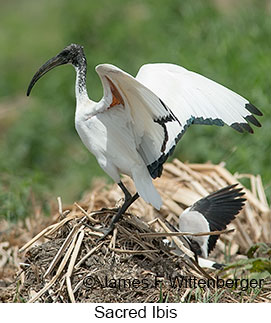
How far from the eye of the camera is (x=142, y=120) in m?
3.58

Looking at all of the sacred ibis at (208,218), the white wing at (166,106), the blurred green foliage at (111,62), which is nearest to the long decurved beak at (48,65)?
the white wing at (166,106)

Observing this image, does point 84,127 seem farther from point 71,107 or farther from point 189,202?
point 71,107

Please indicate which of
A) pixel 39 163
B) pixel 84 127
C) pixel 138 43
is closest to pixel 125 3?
pixel 138 43

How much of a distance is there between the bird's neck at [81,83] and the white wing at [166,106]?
27cm

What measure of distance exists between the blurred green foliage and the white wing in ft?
5.88

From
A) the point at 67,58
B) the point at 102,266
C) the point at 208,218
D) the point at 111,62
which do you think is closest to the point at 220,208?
the point at 208,218

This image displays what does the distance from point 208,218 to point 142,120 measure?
101cm

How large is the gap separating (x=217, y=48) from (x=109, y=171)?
5.48 metres

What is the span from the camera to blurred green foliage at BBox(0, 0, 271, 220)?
6527 mm

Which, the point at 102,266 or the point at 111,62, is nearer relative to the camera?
the point at 102,266

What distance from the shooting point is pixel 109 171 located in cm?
378

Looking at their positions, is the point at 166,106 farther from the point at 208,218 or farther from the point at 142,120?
the point at 208,218

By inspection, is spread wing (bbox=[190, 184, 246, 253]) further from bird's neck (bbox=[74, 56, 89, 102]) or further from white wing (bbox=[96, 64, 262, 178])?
bird's neck (bbox=[74, 56, 89, 102])

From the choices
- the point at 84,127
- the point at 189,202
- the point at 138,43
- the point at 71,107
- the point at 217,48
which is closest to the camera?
the point at 84,127
